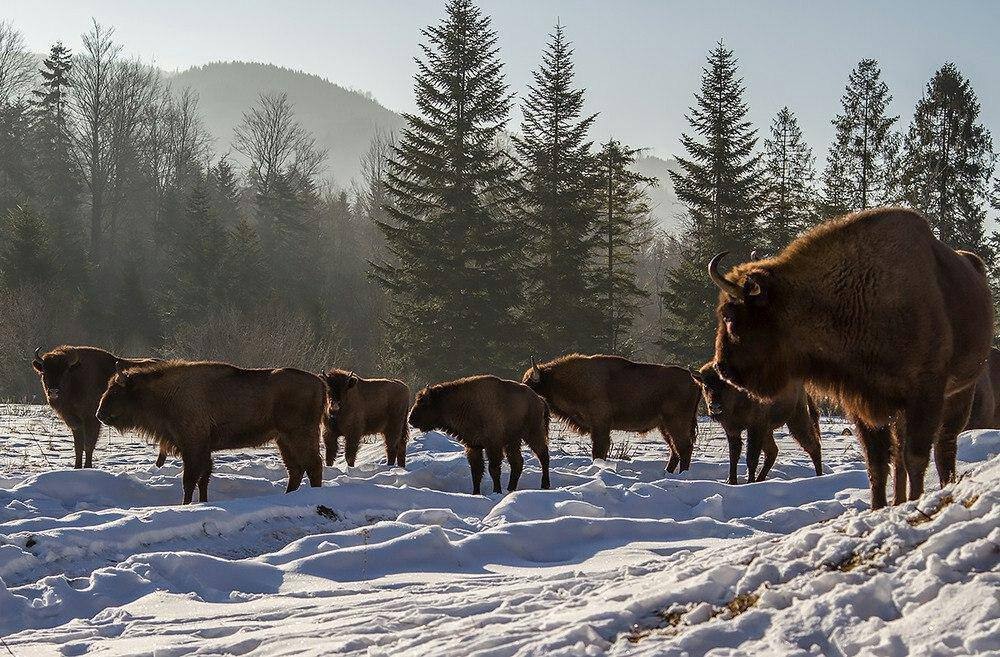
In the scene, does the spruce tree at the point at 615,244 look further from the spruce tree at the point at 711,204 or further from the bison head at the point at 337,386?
the bison head at the point at 337,386

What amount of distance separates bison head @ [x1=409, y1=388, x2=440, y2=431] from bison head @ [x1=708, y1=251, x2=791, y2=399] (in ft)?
26.7

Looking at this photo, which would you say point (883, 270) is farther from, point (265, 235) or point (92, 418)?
point (265, 235)

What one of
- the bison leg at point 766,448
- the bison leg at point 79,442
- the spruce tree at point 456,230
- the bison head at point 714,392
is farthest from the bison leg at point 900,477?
the spruce tree at point 456,230

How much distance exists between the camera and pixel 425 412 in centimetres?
1399

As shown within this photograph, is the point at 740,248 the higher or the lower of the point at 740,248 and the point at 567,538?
the higher

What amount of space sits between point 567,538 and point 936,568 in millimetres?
4842

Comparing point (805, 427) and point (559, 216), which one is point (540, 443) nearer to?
point (805, 427)

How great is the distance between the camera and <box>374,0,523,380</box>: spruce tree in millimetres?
33438

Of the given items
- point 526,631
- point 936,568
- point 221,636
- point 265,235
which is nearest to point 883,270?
point 936,568

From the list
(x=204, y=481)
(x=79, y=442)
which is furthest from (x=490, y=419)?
(x=79, y=442)

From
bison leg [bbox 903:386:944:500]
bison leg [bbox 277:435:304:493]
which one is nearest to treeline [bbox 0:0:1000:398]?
bison leg [bbox 277:435:304:493]

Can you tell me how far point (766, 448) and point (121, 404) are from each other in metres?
9.31

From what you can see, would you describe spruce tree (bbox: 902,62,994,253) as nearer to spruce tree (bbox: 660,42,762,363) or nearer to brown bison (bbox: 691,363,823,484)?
spruce tree (bbox: 660,42,762,363)

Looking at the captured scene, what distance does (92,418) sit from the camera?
1420 centimetres
